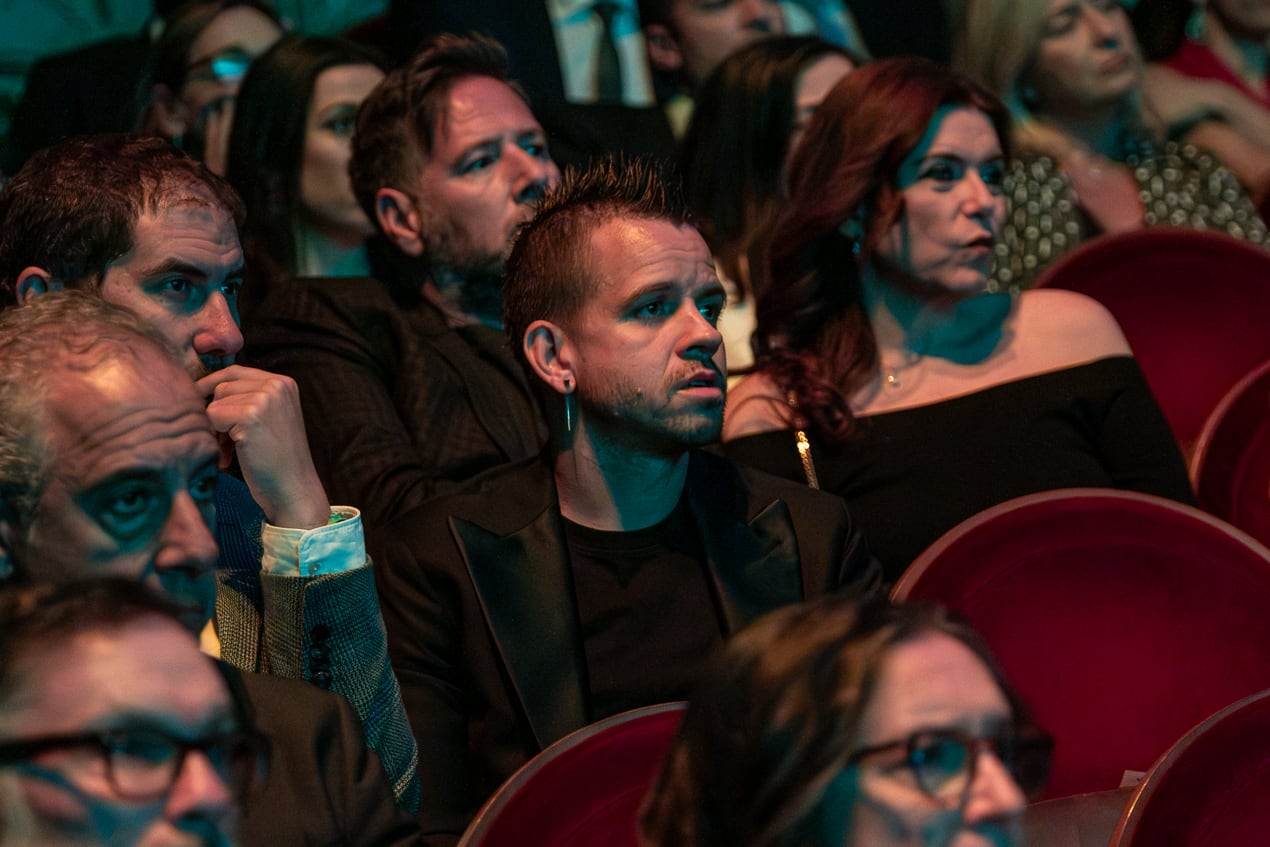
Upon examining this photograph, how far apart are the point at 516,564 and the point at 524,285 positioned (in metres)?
0.31

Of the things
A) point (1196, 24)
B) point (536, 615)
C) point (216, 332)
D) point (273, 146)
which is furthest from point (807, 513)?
point (1196, 24)

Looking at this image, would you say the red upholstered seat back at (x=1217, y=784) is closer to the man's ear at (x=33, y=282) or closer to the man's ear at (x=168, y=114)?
the man's ear at (x=33, y=282)

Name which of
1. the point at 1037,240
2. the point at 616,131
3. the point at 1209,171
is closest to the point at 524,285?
the point at 616,131

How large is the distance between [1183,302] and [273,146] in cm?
118

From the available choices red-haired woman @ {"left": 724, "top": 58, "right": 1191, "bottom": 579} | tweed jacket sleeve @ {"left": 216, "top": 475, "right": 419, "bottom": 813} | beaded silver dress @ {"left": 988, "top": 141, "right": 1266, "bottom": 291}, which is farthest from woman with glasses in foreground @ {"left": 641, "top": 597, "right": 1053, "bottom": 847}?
beaded silver dress @ {"left": 988, "top": 141, "right": 1266, "bottom": 291}

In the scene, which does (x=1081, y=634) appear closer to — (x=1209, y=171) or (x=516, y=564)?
(x=516, y=564)

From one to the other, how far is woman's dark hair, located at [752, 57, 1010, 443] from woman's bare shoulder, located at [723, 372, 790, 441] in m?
0.01

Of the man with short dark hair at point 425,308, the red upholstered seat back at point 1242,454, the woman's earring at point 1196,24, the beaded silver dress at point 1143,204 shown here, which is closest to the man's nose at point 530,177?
the man with short dark hair at point 425,308

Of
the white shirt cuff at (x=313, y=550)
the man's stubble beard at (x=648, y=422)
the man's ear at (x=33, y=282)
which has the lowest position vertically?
the man's stubble beard at (x=648, y=422)

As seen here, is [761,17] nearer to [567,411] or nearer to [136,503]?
[567,411]

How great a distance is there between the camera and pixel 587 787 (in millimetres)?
1041

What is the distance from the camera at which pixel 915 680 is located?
77 cm

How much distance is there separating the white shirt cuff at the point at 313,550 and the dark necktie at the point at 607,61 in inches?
52.2

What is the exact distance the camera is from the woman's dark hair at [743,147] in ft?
7.16
